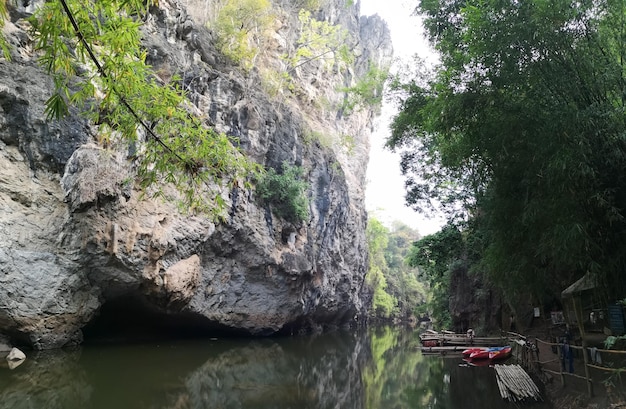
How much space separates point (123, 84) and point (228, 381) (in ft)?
25.0

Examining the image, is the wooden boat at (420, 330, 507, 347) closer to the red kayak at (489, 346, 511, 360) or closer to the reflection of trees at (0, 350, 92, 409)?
the red kayak at (489, 346, 511, 360)

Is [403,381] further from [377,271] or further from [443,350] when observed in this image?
[377,271]

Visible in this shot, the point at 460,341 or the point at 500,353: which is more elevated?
the point at 460,341

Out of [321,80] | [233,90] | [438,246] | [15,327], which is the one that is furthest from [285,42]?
[15,327]

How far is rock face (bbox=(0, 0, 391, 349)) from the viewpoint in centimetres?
1000

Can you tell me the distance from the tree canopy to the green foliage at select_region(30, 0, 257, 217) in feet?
13.8

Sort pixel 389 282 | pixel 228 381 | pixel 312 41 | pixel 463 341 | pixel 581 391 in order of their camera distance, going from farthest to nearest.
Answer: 1. pixel 389 282
2. pixel 312 41
3. pixel 463 341
4. pixel 228 381
5. pixel 581 391

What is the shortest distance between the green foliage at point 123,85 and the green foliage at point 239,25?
16920mm

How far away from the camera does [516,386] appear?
287 inches

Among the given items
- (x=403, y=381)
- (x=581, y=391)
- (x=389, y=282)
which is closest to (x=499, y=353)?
(x=403, y=381)

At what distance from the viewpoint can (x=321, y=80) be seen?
1053 inches

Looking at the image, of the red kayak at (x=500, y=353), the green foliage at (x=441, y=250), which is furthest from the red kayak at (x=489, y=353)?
the green foliage at (x=441, y=250)

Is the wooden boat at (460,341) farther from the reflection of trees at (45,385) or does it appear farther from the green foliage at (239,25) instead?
the green foliage at (239,25)

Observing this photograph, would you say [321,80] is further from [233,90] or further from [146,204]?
[146,204]
